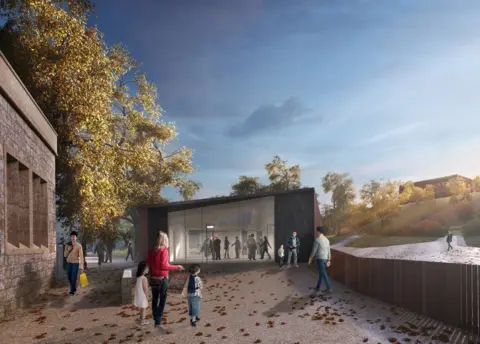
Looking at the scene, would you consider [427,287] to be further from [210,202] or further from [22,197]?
[210,202]

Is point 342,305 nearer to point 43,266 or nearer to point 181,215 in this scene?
point 43,266

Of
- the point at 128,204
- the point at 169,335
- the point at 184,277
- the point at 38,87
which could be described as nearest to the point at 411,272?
the point at 169,335

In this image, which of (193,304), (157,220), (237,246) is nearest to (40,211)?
(193,304)

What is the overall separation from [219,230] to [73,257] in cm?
1303

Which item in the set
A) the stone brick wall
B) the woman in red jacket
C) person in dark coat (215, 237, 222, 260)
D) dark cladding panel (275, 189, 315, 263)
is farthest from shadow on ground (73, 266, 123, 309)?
dark cladding panel (275, 189, 315, 263)

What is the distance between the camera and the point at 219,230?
83.1 feet

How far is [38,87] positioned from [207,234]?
460 inches

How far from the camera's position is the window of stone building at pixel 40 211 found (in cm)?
1422

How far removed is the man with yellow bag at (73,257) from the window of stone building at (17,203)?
1106mm

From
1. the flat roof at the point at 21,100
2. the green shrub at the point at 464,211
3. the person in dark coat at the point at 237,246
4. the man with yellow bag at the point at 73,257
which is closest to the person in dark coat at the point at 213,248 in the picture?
the person in dark coat at the point at 237,246

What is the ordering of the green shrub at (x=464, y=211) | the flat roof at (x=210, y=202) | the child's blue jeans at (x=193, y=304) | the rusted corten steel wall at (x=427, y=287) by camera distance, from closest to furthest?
the rusted corten steel wall at (x=427, y=287), the child's blue jeans at (x=193, y=304), the flat roof at (x=210, y=202), the green shrub at (x=464, y=211)

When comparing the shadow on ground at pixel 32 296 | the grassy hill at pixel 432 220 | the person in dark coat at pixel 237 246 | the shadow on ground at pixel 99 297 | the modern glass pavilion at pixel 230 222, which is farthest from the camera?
the grassy hill at pixel 432 220

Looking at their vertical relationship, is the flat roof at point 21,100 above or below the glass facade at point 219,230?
above

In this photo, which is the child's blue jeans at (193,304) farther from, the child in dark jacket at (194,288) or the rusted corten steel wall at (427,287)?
the rusted corten steel wall at (427,287)
